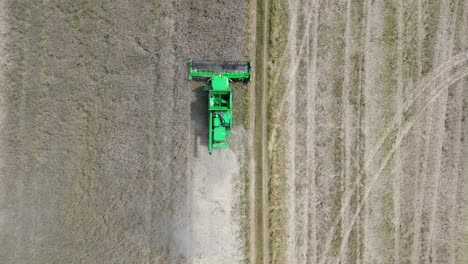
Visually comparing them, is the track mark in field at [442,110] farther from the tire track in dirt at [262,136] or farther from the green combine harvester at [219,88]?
the green combine harvester at [219,88]

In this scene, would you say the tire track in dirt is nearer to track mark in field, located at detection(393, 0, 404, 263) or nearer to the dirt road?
the dirt road

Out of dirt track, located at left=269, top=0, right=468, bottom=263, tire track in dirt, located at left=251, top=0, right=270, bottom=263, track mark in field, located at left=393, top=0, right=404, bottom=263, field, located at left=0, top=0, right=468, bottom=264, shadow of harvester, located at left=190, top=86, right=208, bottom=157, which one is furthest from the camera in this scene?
track mark in field, located at left=393, top=0, right=404, bottom=263

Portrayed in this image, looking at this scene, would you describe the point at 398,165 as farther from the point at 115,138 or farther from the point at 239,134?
the point at 115,138

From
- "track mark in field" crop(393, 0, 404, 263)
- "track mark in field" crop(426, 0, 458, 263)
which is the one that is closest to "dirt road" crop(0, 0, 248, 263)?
"track mark in field" crop(393, 0, 404, 263)

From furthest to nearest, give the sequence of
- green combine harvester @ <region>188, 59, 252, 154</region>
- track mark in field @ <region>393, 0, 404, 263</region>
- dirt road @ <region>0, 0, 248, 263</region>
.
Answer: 1. track mark in field @ <region>393, 0, 404, 263</region>
2. green combine harvester @ <region>188, 59, 252, 154</region>
3. dirt road @ <region>0, 0, 248, 263</region>

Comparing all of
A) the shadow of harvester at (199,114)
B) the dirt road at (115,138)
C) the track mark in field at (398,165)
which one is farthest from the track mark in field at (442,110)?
the shadow of harvester at (199,114)

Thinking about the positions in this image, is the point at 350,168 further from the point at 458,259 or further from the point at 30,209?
the point at 30,209
